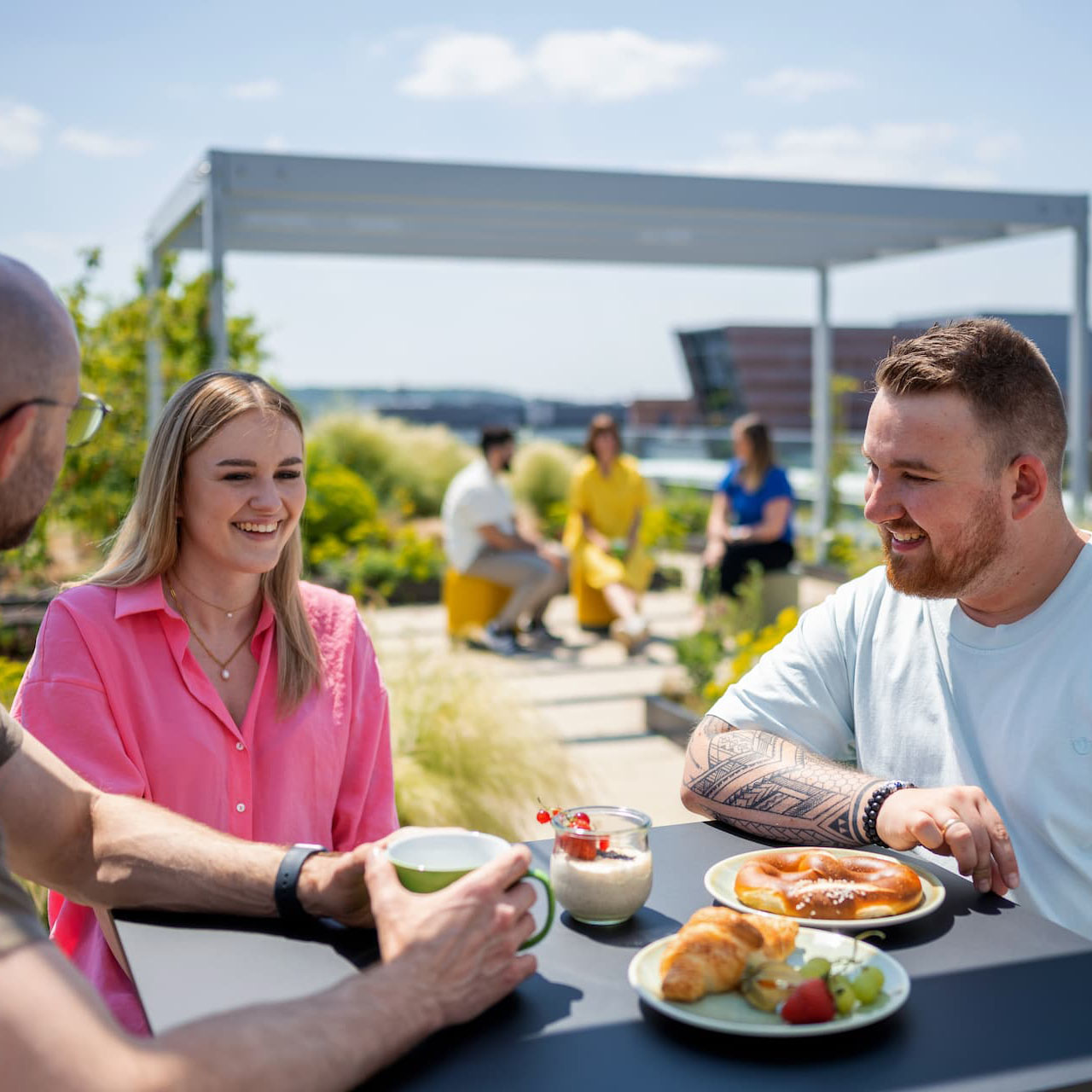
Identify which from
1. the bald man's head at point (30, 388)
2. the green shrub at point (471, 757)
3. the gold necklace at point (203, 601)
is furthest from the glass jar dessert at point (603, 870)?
the green shrub at point (471, 757)

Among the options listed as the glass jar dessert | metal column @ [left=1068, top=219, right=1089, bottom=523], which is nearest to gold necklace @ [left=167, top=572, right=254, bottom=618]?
the glass jar dessert

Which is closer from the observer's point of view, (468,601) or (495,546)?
(495,546)

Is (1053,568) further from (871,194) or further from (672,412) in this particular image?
(672,412)

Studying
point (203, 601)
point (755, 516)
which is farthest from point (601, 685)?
point (203, 601)

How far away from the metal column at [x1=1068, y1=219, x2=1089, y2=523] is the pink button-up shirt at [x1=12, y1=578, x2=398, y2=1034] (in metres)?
7.47

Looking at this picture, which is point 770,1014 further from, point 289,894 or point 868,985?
point 289,894

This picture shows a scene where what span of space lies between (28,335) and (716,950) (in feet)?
3.19

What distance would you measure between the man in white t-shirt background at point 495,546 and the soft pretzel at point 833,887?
255 inches

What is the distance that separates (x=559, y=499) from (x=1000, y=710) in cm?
1218

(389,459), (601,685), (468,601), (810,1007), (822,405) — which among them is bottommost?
(601,685)

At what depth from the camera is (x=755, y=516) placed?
7.93 m

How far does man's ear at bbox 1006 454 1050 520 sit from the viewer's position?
6.38 ft

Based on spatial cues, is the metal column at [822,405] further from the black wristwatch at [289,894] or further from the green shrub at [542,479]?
the black wristwatch at [289,894]

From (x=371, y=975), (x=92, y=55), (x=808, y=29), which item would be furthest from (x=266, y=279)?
(x=371, y=975)
